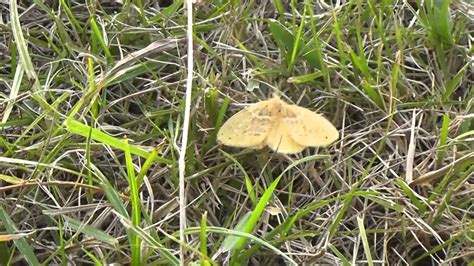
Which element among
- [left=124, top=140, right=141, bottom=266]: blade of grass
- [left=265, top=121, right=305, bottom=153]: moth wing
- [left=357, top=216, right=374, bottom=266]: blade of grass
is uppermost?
[left=265, top=121, right=305, bottom=153]: moth wing

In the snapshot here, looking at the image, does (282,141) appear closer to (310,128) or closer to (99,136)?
(310,128)

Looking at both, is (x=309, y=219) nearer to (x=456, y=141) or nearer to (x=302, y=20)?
(x=456, y=141)

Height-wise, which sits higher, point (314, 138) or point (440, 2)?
point (440, 2)

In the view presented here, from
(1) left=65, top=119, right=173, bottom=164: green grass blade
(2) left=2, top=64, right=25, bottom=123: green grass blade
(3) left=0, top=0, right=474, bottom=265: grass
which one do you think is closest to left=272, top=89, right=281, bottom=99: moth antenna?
(3) left=0, top=0, right=474, bottom=265: grass

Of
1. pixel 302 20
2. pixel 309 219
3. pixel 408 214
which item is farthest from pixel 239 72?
pixel 408 214

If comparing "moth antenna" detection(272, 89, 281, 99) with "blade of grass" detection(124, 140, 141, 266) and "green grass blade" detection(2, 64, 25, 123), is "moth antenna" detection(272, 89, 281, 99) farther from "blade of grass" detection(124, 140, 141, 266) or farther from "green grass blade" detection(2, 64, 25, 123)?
"green grass blade" detection(2, 64, 25, 123)

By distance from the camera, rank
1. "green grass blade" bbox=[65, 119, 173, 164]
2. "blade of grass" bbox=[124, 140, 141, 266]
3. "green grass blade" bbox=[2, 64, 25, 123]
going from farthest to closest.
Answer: "green grass blade" bbox=[2, 64, 25, 123] < "green grass blade" bbox=[65, 119, 173, 164] < "blade of grass" bbox=[124, 140, 141, 266]
